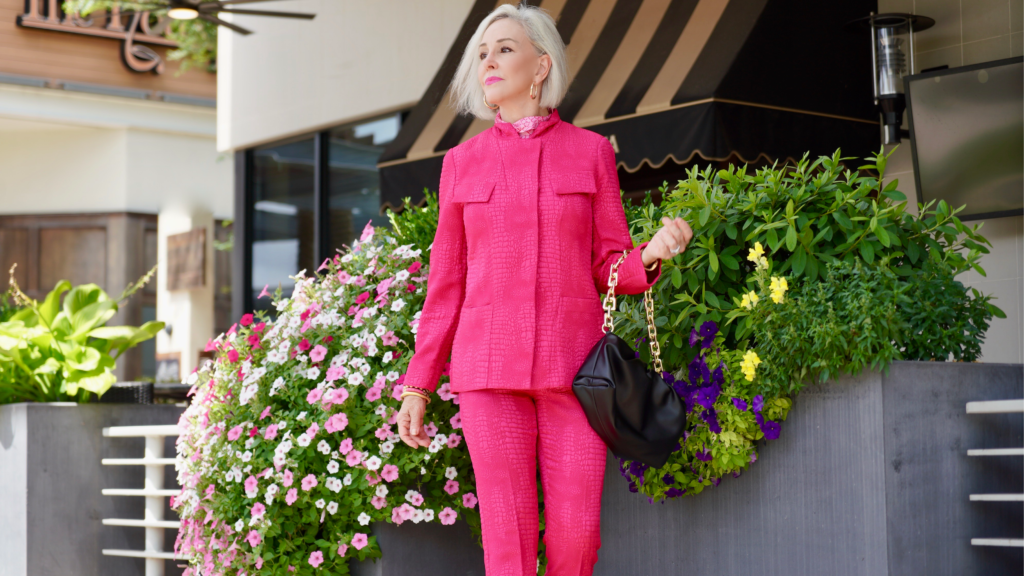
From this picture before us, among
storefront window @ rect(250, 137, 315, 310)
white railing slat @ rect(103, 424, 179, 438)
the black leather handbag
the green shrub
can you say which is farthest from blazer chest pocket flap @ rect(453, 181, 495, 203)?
storefront window @ rect(250, 137, 315, 310)

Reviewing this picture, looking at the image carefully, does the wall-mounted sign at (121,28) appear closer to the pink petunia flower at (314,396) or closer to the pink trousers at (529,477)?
the pink petunia flower at (314,396)

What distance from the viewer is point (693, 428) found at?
8.99ft

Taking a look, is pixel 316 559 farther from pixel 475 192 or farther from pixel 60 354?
pixel 60 354

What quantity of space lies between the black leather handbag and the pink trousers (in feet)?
0.22

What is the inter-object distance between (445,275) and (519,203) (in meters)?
0.26

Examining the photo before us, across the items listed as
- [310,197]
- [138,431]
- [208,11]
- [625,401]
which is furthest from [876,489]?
[310,197]

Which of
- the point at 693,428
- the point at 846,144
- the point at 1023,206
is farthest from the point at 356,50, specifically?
the point at 693,428

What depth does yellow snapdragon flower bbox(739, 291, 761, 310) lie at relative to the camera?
2.59 metres

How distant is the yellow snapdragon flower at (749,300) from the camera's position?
2586mm

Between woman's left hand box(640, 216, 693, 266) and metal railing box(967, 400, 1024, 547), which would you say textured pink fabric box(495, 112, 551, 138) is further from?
metal railing box(967, 400, 1024, 547)

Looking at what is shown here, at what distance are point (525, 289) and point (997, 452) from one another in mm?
1192

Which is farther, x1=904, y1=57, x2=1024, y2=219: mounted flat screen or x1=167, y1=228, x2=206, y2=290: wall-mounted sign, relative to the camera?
x1=167, y1=228, x2=206, y2=290: wall-mounted sign

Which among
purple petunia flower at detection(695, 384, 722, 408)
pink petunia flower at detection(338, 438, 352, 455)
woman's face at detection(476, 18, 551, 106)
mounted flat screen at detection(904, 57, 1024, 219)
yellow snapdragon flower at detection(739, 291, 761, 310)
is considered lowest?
pink petunia flower at detection(338, 438, 352, 455)

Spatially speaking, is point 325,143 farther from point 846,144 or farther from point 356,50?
point 846,144
